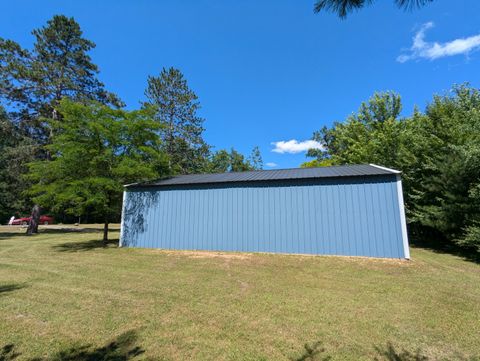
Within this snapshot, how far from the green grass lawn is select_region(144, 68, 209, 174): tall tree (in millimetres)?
19213

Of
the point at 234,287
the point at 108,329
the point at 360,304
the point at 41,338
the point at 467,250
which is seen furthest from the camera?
the point at 467,250

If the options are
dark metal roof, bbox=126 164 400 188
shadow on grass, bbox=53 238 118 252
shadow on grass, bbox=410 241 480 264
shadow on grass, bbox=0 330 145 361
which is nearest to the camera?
shadow on grass, bbox=0 330 145 361

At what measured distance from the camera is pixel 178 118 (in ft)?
87.1

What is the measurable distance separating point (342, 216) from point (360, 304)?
16.0 feet

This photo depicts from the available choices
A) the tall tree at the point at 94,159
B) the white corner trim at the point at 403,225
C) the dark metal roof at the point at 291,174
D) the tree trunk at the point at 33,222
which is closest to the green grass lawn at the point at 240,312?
the white corner trim at the point at 403,225

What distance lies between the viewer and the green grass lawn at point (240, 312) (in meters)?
3.05

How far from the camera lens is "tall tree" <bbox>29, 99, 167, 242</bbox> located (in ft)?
35.4

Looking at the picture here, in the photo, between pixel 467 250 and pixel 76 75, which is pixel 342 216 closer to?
pixel 467 250

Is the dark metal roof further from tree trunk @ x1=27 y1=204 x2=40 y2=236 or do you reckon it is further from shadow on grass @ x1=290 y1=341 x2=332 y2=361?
tree trunk @ x1=27 y1=204 x2=40 y2=236

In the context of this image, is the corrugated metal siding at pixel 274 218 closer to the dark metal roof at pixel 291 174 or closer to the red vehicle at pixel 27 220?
the dark metal roof at pixel 291 174

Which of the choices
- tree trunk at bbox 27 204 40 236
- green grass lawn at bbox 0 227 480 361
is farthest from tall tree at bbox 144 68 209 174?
green grass lawn at bbox 0 227 480 361

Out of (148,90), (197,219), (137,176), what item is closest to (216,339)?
(197,219)

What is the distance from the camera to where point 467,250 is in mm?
10359

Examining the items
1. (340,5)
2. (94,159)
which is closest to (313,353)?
(340,5)
